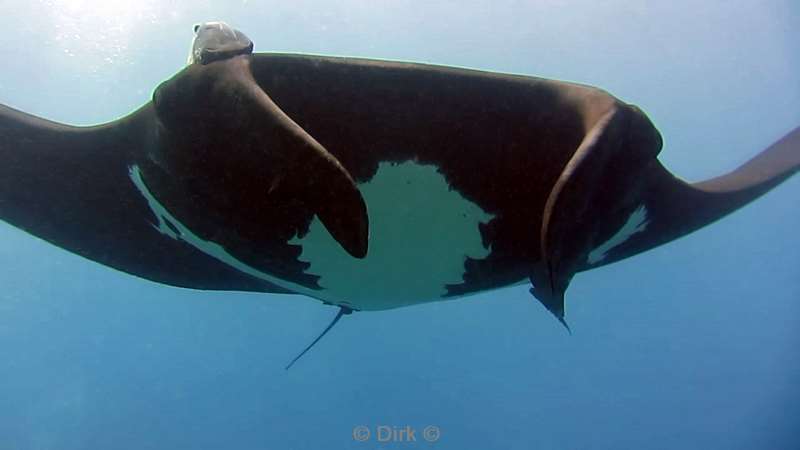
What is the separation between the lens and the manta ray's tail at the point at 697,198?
2.59m

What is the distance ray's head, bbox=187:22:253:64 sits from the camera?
5.52 ft

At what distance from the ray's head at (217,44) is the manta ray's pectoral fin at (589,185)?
102 cm

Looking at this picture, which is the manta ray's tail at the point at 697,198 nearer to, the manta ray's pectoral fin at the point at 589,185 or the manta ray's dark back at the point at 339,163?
the manta ray's dark back at the point at 339,163

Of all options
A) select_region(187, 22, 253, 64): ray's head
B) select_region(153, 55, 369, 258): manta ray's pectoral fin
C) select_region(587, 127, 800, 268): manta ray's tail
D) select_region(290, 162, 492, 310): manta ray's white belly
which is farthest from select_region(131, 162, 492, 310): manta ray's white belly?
select_region(587, 127, 800, 268): manta ray's tail

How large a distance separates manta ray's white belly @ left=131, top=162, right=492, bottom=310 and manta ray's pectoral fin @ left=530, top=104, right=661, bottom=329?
0.52 meters

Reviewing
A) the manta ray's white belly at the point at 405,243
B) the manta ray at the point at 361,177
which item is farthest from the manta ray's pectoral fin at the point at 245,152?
the manta ray's white belly at the point at 405,243

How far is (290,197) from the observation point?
1550 mm

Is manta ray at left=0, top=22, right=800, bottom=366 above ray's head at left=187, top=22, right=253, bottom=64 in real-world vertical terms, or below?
below

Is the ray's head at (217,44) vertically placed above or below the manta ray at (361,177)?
above

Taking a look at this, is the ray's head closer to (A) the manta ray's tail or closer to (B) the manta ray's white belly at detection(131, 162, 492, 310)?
(B) the manta ray's white belly at detection(131, 162, 492, 310)

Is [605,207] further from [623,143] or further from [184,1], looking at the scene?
→ [184,1]

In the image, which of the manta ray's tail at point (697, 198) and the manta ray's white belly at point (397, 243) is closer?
the manta ray's white belly at point (397, 243)

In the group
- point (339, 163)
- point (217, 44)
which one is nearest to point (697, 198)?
point (339, 163)

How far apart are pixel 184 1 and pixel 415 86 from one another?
1154 cm
